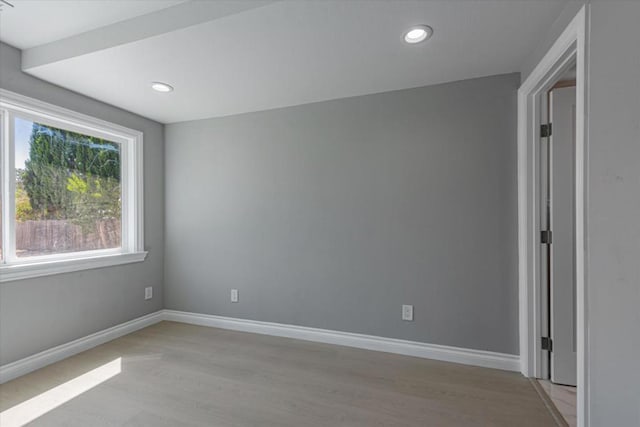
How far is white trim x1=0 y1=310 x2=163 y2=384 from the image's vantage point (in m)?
2.21

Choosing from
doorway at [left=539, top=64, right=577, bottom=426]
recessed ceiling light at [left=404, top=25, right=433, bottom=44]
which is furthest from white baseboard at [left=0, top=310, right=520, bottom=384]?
recessed ceiling light at [left=404, top=25, right=433, bottom=44]

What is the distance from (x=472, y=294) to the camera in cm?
242

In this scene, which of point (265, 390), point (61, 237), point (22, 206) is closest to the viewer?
point (265, 390)

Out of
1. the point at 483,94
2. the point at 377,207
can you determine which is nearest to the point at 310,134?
the point at 377,207

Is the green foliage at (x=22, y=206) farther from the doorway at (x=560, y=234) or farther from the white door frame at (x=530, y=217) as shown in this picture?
the doorway at (x=560, y=234)

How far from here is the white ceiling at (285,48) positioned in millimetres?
1629

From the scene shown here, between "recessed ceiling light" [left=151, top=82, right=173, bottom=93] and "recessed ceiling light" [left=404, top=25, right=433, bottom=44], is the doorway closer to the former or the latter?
"recessed ceiling light" [left=404, top=25, right=433, bottom=44]

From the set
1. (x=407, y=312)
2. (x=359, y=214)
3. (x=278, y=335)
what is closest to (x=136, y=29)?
(x=359, y=214)

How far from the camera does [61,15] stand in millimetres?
1875

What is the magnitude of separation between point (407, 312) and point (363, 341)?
490 mm

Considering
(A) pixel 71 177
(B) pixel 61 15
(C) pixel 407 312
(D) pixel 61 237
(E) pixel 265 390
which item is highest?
(B) pixel 61 15

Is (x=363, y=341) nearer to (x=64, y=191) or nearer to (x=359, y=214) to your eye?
(x=359, y=214)

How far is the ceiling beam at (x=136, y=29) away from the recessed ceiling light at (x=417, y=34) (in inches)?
32.2

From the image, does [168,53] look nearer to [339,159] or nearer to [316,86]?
[316,86]
